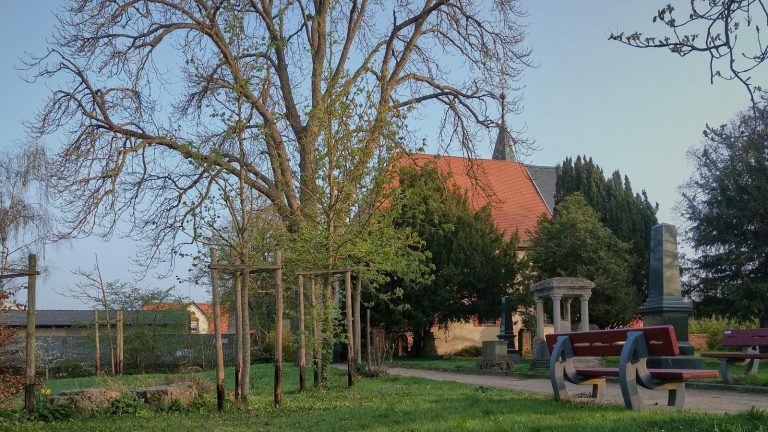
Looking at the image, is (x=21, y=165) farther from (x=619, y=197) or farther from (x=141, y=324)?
(x=619, y=197)

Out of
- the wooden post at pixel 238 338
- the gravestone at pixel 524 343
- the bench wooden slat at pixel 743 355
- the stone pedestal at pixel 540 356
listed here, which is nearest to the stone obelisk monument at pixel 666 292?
the bench wooden slat at pixel 743 355

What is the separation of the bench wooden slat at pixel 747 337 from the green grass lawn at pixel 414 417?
5.91 metres

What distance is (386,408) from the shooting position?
34.2ft

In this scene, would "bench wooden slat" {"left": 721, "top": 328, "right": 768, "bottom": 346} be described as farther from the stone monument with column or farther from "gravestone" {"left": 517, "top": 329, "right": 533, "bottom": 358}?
"gravestone" {"left": 517, "top": 329, "right": 533, "bottom": 358}

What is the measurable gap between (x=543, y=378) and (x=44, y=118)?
13692 mm

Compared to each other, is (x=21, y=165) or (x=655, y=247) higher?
(x=21, y=165)

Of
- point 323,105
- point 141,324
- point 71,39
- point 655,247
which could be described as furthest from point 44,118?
point 655,247

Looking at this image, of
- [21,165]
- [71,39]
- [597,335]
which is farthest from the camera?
[21,165]

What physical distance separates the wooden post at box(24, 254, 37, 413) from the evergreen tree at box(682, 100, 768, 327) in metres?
23.1

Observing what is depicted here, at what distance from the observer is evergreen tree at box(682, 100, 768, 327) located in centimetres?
2772

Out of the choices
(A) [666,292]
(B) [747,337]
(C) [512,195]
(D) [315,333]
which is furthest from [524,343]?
(D) [315,333]

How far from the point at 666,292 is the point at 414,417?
264 inches

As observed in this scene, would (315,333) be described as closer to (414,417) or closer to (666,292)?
(414,417)

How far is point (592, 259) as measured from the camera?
3112 centimetres
